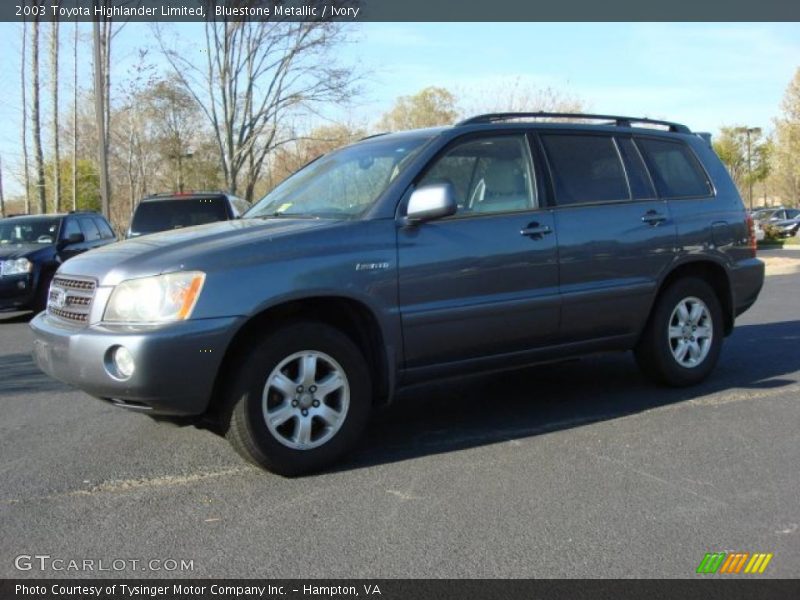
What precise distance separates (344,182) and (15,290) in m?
7.89

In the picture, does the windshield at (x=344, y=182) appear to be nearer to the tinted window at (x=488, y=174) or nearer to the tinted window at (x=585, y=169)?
the tinted window at (x=488, y=174)

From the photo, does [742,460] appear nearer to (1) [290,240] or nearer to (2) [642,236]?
(2) [642,236]

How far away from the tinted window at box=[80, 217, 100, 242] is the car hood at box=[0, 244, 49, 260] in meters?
1.20

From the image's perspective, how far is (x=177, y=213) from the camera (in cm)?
1145

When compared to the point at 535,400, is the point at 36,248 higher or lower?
higher

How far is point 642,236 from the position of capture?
17.6ft

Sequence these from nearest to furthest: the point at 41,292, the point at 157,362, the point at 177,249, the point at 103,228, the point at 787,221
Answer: the point at 157,362, the point at 177,249, the point at 41,292, the point at 103,228, the point at 787,221

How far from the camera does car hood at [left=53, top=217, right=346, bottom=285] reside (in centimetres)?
380

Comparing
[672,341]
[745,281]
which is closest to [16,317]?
[672,341]

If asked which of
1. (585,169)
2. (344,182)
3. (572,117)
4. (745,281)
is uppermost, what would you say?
(572,117)

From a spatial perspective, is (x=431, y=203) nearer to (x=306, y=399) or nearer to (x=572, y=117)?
(x=306, y=399)

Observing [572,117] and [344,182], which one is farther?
[572,117]

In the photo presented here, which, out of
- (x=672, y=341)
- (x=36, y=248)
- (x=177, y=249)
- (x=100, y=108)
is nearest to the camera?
(x=177, y=249)
